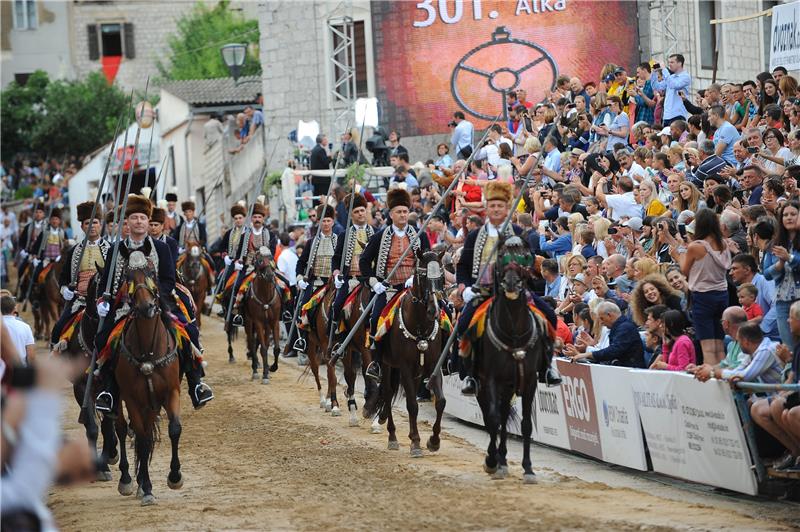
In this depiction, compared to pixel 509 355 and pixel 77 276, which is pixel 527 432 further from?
pixel 77 276

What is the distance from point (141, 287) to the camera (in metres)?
12.4

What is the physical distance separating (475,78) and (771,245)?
73.4 ft

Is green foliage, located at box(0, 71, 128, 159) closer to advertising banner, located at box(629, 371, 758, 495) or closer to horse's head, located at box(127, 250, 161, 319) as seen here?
horse's head, located at box(127, 250, 161, 319)

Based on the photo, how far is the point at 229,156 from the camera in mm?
42750

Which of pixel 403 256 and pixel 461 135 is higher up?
pixel 461 135

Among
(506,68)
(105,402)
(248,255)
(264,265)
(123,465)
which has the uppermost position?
(506,68)

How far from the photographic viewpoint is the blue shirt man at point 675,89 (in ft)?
70.7

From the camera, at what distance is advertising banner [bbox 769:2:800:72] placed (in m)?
18.3

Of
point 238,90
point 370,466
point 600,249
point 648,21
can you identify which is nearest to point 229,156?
point 238,90

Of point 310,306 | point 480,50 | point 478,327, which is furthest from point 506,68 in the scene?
point 478,327

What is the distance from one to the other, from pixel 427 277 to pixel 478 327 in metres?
1.41

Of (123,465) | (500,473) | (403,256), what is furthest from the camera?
(403,256)

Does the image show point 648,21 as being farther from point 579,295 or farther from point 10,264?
point 10,264

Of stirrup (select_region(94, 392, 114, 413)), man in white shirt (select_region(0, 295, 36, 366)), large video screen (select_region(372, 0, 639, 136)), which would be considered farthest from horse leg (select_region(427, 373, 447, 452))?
large video screen (select_region(372, 0, 639, 136))
